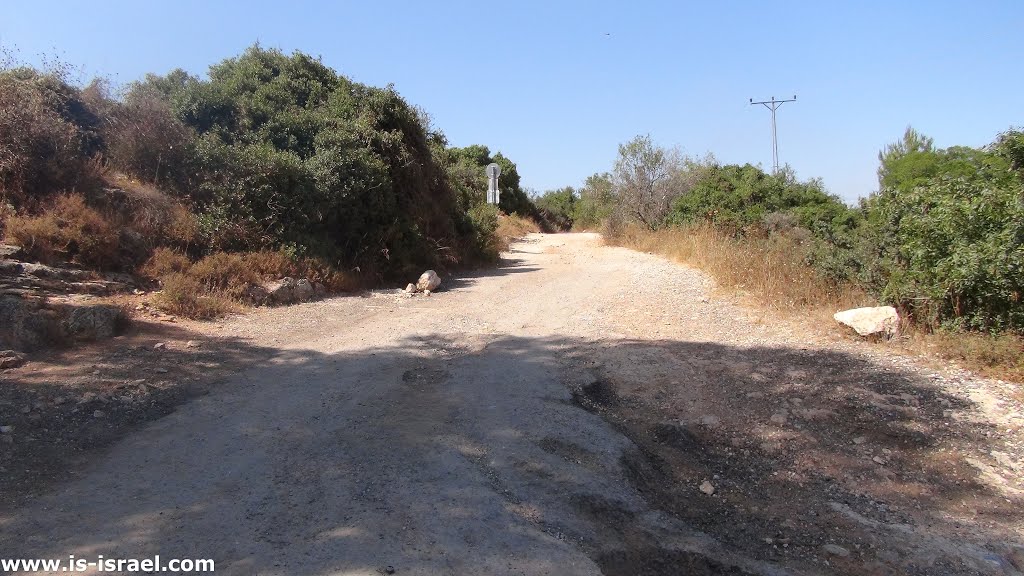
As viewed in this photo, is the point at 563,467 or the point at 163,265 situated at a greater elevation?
the point at 163,265

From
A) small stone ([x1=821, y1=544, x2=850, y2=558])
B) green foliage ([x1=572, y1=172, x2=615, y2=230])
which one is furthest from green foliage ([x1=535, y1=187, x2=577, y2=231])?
small stone ([x1=821, y1=544, x2=850, y2=558])

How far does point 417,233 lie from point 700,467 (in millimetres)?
9217

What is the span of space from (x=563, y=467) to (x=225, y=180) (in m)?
8.43

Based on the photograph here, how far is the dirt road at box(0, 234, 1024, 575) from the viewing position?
312 cm

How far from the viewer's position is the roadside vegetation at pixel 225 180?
8.56 m

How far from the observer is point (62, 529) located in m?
3.15

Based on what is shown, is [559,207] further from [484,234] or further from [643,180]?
[484,234]

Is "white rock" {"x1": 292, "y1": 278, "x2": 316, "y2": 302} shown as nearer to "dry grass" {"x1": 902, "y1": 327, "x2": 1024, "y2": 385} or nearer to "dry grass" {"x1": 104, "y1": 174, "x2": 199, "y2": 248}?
"dry grass" {"x1": 104, "y1": 174, "x2": 199, "y2": 248}

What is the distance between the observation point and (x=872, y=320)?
21.8 feet

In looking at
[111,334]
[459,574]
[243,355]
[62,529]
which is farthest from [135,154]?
[459,574]

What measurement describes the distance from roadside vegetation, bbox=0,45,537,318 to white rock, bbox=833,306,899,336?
7.76m

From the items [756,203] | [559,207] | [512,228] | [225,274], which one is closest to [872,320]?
[225,274]

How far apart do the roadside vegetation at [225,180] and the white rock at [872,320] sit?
7.76 m

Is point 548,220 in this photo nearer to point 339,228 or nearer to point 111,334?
point 339,228
